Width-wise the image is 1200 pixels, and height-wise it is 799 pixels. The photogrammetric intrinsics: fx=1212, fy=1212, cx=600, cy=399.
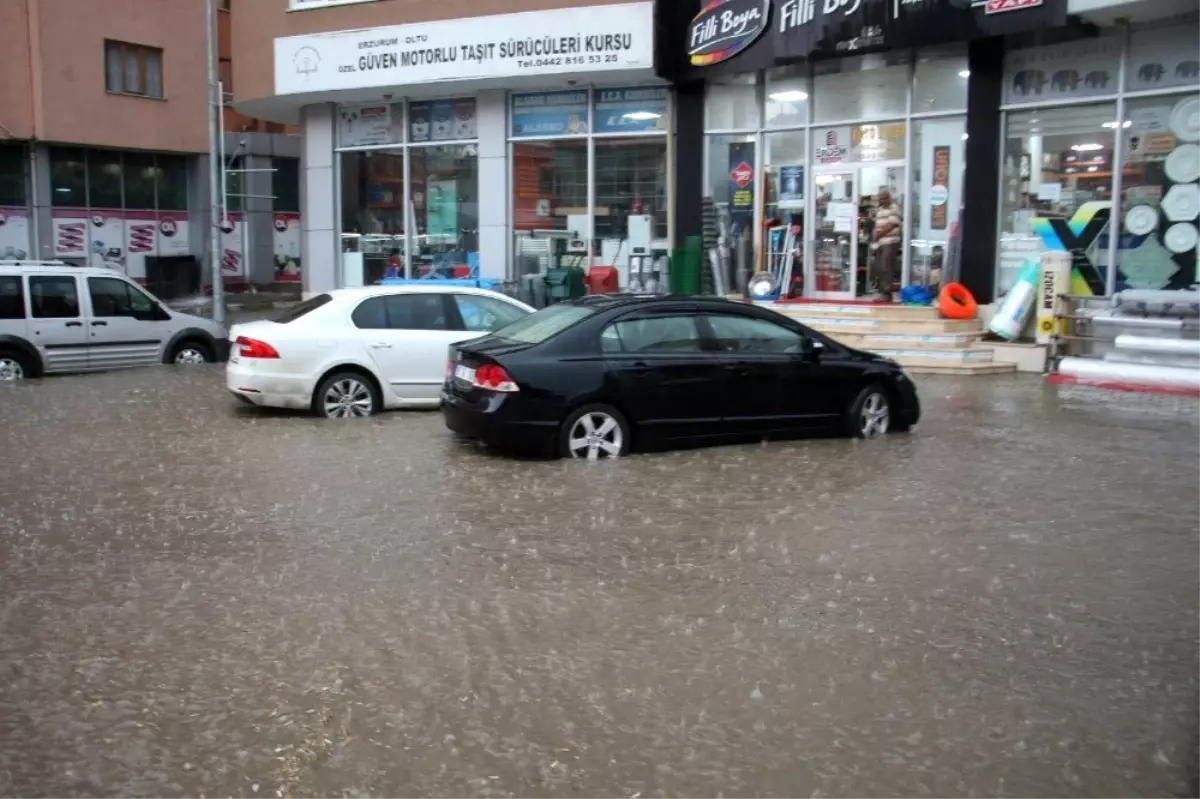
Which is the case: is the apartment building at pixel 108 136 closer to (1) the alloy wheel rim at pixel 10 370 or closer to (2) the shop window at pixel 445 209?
(2) the shop window at pixel 445 209

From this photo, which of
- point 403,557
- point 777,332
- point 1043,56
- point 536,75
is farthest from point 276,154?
point 403,557

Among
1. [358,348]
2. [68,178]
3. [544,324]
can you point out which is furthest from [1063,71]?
[68,178]

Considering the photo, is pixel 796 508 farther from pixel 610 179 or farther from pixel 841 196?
pixel 610 179

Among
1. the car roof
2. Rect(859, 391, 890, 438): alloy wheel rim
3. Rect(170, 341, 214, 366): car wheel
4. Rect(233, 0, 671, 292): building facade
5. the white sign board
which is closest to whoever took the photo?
Rect(859, 391, 890, 438): alloy wheel rim

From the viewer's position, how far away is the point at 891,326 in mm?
18375

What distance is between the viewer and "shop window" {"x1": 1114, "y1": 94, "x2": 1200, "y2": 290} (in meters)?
16.3

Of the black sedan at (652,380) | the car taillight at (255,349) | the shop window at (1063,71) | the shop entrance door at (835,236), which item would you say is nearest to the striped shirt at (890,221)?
the shop entrance door at (835,236)

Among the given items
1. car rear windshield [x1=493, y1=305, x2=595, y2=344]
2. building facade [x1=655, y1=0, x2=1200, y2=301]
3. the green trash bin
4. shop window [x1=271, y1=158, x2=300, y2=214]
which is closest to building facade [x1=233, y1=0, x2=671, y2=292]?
the green trash bin

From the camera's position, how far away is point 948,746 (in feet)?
15.7

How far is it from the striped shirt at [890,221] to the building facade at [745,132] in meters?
0.11

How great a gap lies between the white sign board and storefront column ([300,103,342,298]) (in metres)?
1.21

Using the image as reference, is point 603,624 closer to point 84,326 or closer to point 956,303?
point 956,303

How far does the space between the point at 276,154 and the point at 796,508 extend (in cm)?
4203

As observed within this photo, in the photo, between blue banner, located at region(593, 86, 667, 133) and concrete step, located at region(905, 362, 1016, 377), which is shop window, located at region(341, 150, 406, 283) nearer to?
blue banner, located at region(593, 86, 667, 133)
